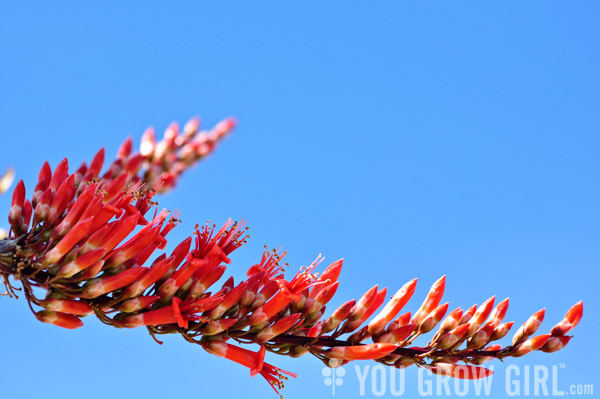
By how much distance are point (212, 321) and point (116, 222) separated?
62 cm

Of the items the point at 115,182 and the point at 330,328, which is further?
the point at 115,182

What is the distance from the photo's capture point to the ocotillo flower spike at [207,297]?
2949 millimetres

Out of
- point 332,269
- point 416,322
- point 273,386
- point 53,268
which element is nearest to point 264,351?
point 273,386

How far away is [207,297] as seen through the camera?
3.13m

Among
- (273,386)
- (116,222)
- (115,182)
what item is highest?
(115,182)

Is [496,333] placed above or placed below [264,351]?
above

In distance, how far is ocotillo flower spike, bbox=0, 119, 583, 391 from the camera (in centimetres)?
295

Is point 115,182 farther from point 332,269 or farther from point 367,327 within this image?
point 367,327

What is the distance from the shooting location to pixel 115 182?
3.71 meters

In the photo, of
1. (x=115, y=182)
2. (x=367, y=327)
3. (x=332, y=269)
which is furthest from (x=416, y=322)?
(x=115, y=182)

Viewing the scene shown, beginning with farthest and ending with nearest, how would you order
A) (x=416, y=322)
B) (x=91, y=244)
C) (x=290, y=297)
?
(x=416, y=322), (x=290, y=297), (x=91, y=244)

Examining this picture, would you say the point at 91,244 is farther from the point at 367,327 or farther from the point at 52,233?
the point at 367,327

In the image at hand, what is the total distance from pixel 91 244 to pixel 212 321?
2.10 feet

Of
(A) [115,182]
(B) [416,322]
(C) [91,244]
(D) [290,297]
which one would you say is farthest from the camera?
(A) [115,182]
